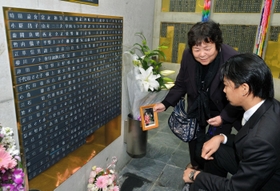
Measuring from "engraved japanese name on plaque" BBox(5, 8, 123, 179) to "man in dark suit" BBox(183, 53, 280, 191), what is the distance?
87 cm

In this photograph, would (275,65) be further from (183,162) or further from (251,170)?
(251,170)

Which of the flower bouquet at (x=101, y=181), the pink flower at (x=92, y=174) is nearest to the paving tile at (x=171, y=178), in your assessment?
the flower bouquet at (x=101, y=181)

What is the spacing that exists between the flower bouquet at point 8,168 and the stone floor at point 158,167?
1343mm

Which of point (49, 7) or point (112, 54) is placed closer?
point (49, 7)

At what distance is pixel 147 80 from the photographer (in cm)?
202

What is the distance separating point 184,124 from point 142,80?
523 millimetres

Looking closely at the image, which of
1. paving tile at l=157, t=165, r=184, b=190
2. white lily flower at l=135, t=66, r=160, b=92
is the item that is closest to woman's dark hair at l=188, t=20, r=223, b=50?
white lily flower at l=135, t=66, r=160, b=92

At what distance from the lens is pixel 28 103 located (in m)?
1.17

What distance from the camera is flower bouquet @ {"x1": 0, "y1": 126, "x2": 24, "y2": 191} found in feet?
2.65

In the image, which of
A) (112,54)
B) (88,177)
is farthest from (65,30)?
(88,177)

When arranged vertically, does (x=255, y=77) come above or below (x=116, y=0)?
below

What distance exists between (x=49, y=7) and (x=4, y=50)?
0.35 metres

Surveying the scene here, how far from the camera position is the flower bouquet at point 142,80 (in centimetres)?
202

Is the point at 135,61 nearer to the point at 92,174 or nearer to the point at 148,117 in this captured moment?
the point at 148,117
